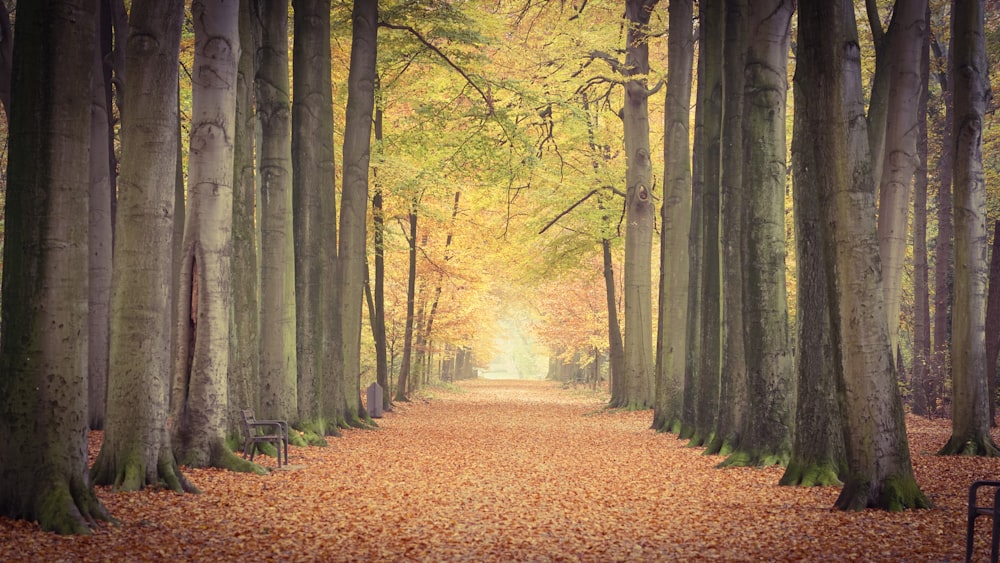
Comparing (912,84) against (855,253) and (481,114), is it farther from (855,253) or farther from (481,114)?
(481,114)

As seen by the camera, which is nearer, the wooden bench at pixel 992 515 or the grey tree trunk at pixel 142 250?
the wooden bench at pixel 992 515

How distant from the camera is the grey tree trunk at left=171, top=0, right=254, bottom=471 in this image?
35.6 feet

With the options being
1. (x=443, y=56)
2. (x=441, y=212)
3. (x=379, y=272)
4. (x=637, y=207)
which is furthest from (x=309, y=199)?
(x=441, y=212)

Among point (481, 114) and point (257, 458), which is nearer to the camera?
point (257, 458)

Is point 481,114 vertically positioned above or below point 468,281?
above

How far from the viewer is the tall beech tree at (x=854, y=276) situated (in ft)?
28.0

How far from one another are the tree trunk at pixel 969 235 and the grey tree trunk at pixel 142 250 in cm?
1103

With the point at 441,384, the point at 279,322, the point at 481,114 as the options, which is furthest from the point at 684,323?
the point at 441,384

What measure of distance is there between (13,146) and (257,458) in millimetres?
6838

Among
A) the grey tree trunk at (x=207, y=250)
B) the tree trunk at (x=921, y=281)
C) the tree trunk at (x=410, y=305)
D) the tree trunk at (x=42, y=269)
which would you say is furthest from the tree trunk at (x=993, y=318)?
the tree trunk at (x=410, y=305)

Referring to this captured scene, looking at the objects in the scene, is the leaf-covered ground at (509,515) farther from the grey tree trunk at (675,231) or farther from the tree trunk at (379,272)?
the tree trunk at (379,272)

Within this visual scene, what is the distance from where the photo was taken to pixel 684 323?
19.4m

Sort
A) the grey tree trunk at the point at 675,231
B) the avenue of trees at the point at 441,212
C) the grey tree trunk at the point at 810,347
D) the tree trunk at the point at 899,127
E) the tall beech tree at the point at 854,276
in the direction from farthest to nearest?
1. the grey tree trunk at the point at 675,231
2. the tree trunk at the point at 899,127
3. the grey tree trunk at the point at 810,347
4. the tall beech tree at the point at 854,276
5. the avenue of trees at the point at 441,212

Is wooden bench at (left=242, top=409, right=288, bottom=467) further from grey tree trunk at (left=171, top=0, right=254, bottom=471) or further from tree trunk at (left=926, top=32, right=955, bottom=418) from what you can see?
tree trunk at (left=926, top=32, right=955, bottom=418)
